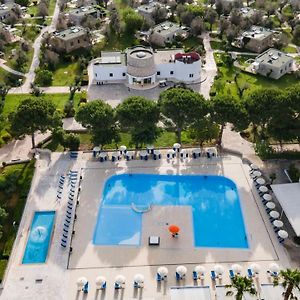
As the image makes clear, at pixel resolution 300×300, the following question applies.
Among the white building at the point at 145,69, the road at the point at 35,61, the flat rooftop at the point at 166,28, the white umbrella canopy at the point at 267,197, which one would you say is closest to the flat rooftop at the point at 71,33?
the road at the point at 35,61

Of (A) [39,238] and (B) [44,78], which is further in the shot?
(B) [44,78]

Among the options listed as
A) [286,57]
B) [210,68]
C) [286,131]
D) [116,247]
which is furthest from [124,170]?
[286,57]

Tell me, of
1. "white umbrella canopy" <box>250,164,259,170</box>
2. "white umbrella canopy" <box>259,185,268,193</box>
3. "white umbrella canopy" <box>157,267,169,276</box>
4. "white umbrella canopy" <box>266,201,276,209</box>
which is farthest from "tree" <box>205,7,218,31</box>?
"white umbrella canopy" <box>157,267,169,276</box>

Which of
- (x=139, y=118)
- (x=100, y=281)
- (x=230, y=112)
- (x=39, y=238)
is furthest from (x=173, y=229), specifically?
(x=230, y=112)

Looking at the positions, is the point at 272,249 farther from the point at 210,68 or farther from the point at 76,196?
the point at 210,68

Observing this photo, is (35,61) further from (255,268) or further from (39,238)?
(255,268)

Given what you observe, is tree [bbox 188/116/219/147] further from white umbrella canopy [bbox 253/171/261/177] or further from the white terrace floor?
white umbrella canopy [bbox 253/171/261/177]
